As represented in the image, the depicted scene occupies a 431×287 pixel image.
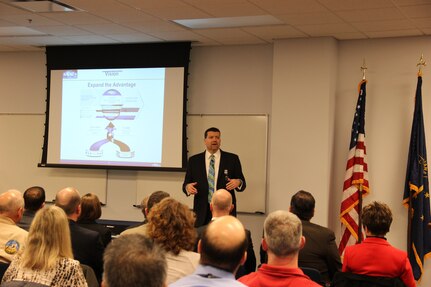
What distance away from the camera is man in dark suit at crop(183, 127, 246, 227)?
6969 millimetres

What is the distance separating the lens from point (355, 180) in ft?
23.3

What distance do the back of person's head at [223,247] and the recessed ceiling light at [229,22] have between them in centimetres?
460

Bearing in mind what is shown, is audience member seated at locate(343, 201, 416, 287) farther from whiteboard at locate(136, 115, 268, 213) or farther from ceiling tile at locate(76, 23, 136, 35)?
ceiling tile at locate(76, 23, 136, 35)

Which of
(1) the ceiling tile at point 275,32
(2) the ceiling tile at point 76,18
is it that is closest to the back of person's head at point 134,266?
(2) the ceiling tile at point 76,18

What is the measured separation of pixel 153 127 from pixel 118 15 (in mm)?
1986

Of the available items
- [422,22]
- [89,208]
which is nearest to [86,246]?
[89,208]

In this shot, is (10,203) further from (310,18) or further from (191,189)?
(310,18)

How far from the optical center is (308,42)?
24.0 ft

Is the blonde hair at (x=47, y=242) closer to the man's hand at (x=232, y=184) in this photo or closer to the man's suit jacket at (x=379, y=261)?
the man's suit jacket at (x=379, y=261)

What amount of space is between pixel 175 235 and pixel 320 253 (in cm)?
136

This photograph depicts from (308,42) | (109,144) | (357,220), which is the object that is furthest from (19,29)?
(357,220)

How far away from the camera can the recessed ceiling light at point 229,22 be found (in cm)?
666

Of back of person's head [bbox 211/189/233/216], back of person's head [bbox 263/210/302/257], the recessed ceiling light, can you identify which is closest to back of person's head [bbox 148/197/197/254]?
back of person's head [bbox 263/210/302/257]

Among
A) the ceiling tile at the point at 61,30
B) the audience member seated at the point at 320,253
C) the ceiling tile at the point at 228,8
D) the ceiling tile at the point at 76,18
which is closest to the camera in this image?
the audience member seated at the point at 320,253
